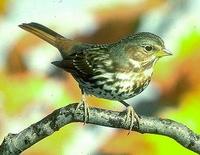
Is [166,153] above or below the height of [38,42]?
below

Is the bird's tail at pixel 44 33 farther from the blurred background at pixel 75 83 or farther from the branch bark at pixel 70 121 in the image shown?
the branch bark at pixel 70 121

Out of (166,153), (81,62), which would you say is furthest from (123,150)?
(81,62)

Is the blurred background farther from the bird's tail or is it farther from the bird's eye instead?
the bird's eye

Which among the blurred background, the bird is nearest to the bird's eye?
the bird

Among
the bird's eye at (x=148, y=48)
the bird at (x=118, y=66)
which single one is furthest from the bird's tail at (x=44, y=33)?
the bird's eye at (x=148, y=48)

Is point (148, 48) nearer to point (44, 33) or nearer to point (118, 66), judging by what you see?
point (118, 66)

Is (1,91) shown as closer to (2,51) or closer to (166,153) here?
(2,51)

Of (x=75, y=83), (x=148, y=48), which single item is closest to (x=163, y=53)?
(x=148, y=48)
